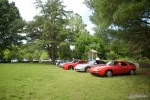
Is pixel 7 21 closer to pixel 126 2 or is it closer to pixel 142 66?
pixel 142 66

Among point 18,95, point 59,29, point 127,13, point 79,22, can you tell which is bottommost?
point 18,95

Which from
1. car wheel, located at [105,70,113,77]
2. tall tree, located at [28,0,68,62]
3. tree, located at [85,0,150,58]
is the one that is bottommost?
car wheel, located at [105,70,113,77]

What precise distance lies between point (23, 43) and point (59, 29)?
10205mm

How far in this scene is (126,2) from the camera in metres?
10.2

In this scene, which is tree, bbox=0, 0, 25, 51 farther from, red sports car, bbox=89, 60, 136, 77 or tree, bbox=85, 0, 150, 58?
red sports car, bbox=89, 60, 136, 77

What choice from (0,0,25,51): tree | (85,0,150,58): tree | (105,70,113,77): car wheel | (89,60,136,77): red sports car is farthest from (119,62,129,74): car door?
(0,0,25,51): tree

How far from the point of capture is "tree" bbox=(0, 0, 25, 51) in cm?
4660

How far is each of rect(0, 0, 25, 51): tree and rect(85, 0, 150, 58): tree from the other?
102ft

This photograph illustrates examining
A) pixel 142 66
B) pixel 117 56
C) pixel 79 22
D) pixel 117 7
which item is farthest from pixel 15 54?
pixel 117 7

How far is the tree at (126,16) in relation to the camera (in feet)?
32.1

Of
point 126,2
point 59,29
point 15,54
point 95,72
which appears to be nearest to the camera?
point 126,2

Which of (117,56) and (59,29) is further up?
(59,29)

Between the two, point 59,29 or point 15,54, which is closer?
point 59,29

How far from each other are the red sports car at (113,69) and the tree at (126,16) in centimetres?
245
